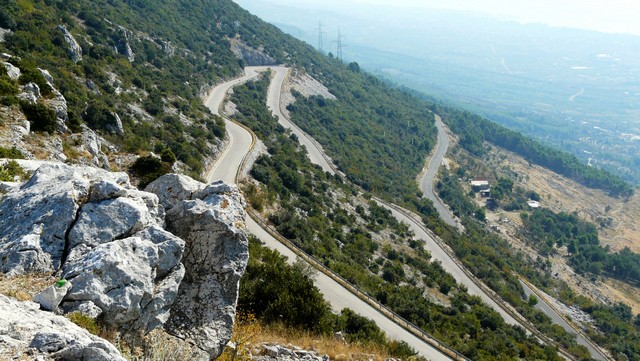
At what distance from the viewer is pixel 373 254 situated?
42.7 metres

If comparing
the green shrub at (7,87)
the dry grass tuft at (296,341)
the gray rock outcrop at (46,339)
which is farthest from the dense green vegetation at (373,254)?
the gray rock outcrop at (46,339)

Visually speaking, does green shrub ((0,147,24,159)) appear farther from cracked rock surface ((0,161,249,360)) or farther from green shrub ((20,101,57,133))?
cracked rock surface ((0,161,249,360))

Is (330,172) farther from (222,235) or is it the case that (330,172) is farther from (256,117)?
(222,235)

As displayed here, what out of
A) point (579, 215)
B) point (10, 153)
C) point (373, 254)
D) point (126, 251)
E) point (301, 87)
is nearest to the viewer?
point (126, 251)

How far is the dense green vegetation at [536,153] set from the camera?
15362 centimetres

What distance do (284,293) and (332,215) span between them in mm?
30704

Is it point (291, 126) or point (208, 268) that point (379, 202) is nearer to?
point (291, 126)

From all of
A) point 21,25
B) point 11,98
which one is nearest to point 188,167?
point 11,98

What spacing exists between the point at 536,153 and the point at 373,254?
141m

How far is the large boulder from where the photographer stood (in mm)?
8148

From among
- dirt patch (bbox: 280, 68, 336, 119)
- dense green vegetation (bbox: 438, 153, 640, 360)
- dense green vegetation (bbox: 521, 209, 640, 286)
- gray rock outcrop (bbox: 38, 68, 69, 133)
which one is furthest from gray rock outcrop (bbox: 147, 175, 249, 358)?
dense green vegetation (bbox: 521, 209, 640, 286)

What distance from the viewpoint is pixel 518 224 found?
101062 millimetres

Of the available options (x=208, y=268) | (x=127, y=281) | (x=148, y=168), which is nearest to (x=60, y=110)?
(x=148, y=168)

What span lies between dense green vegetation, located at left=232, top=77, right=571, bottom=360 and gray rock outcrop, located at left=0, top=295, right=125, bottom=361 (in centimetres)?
2383
